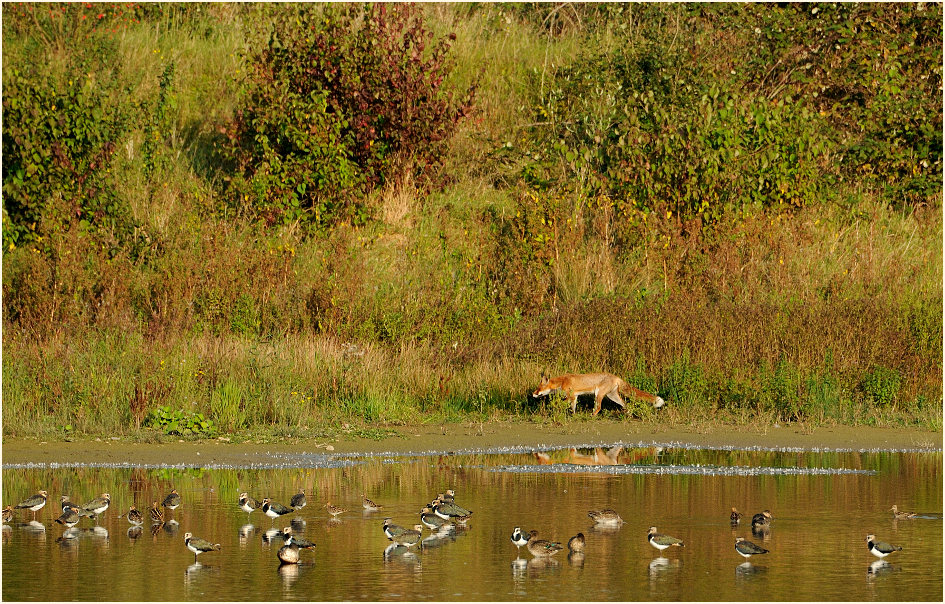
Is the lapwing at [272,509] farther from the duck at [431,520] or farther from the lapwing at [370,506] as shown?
the duck at [431,520]

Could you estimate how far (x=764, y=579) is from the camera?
9461mm

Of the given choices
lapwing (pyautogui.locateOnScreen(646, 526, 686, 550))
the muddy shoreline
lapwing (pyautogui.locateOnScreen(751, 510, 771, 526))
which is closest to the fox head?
the muddy shoreline

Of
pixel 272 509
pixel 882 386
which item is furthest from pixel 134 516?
pixel 882 386

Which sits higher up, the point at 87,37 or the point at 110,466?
the point at 87,37

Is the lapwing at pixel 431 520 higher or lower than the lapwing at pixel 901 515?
higher

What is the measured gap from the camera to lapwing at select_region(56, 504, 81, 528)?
1116 cm

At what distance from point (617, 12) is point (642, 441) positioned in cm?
1669

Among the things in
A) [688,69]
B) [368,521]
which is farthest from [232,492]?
[688,69]

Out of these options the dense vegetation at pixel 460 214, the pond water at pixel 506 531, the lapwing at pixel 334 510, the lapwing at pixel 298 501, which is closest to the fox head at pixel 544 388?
the dense vegetation at pixel 460 214

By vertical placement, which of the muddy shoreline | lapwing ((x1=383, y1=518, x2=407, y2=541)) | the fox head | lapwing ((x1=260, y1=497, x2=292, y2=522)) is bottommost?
the muddy shoreline

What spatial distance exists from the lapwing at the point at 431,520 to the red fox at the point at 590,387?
708 cm

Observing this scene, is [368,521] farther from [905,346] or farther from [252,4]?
[252,4]

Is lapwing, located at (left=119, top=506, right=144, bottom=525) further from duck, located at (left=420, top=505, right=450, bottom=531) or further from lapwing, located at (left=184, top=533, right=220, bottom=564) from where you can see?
duck, located at (left=420, top=505, right=450, bottom=531)

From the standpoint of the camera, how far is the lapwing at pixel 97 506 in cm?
1150
